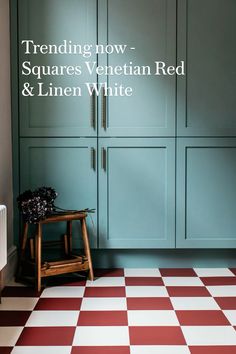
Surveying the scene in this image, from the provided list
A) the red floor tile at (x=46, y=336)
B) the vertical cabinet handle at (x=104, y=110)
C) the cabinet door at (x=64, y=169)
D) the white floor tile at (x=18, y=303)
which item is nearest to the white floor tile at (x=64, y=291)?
the white floor tile at (x=18, y=303)

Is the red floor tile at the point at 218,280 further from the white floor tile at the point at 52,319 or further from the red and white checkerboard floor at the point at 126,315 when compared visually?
the white floor tile at the point at 52,319

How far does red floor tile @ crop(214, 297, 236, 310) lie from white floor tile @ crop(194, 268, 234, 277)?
49cm

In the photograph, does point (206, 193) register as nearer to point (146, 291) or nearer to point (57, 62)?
point (146, 291)

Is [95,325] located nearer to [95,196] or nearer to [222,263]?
[95,196]

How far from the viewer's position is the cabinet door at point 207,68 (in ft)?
11.6

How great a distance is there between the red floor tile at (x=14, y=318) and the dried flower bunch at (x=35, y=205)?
2.01ft

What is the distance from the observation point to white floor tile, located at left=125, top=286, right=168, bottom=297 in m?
3.09

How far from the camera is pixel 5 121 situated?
11.2 ft

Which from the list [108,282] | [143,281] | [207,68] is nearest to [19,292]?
[108,282]

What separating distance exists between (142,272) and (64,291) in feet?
2.12

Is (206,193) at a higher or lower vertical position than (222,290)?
higher

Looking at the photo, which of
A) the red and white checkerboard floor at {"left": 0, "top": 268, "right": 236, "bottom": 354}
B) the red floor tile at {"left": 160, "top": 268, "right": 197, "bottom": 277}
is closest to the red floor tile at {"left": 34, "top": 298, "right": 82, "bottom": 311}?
the red and white checkerboard floor at {"left": 0, "top": 268, "right": 236, "bottom": 354}

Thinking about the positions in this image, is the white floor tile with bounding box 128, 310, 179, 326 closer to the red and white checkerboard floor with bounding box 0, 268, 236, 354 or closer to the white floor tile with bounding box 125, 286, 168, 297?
the red and white checkerboard floor with bounding box 0, 268, 236, 354

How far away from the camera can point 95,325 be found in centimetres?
260
